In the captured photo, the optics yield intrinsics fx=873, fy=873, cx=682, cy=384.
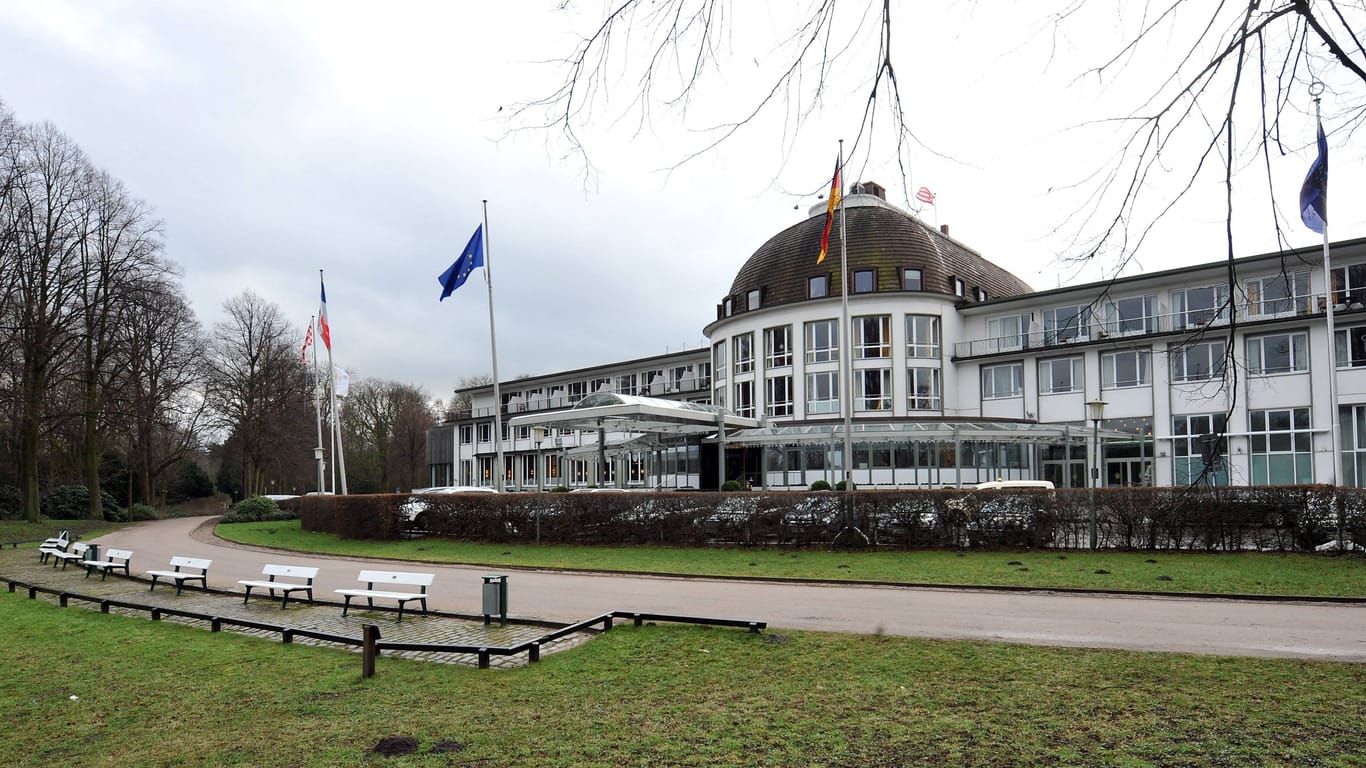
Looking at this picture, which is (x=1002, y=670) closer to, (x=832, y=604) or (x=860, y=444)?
(x=832, y=604)

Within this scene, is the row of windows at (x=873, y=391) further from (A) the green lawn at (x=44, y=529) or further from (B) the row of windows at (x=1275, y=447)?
(A) the green lawn at (x=44, y=529)

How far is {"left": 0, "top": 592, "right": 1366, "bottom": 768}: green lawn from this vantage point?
20.4 ft

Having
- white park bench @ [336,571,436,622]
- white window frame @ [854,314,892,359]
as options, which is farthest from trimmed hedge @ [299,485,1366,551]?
white window frame @ [854,314,892,359]

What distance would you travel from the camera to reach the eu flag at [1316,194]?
626 cm

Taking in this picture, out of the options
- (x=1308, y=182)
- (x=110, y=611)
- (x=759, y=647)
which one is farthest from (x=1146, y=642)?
(x=110, y=611)

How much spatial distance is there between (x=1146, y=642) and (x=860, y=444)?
31108 mm

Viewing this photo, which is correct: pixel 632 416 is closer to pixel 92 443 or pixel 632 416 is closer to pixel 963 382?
pixel 963 382

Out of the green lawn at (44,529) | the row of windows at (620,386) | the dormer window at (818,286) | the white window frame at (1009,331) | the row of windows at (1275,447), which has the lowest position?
the green lawn at (44,529)

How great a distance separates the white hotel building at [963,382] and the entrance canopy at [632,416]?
0.34ft

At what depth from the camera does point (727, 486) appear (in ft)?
108

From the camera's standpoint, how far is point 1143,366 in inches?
1588

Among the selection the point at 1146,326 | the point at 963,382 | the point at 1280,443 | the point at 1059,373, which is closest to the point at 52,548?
the point at 963,382

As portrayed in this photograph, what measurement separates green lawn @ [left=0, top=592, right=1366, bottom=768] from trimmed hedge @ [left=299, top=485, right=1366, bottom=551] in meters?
11.2

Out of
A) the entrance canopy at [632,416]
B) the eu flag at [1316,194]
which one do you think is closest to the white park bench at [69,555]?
the entrance canopy at [632,416]
